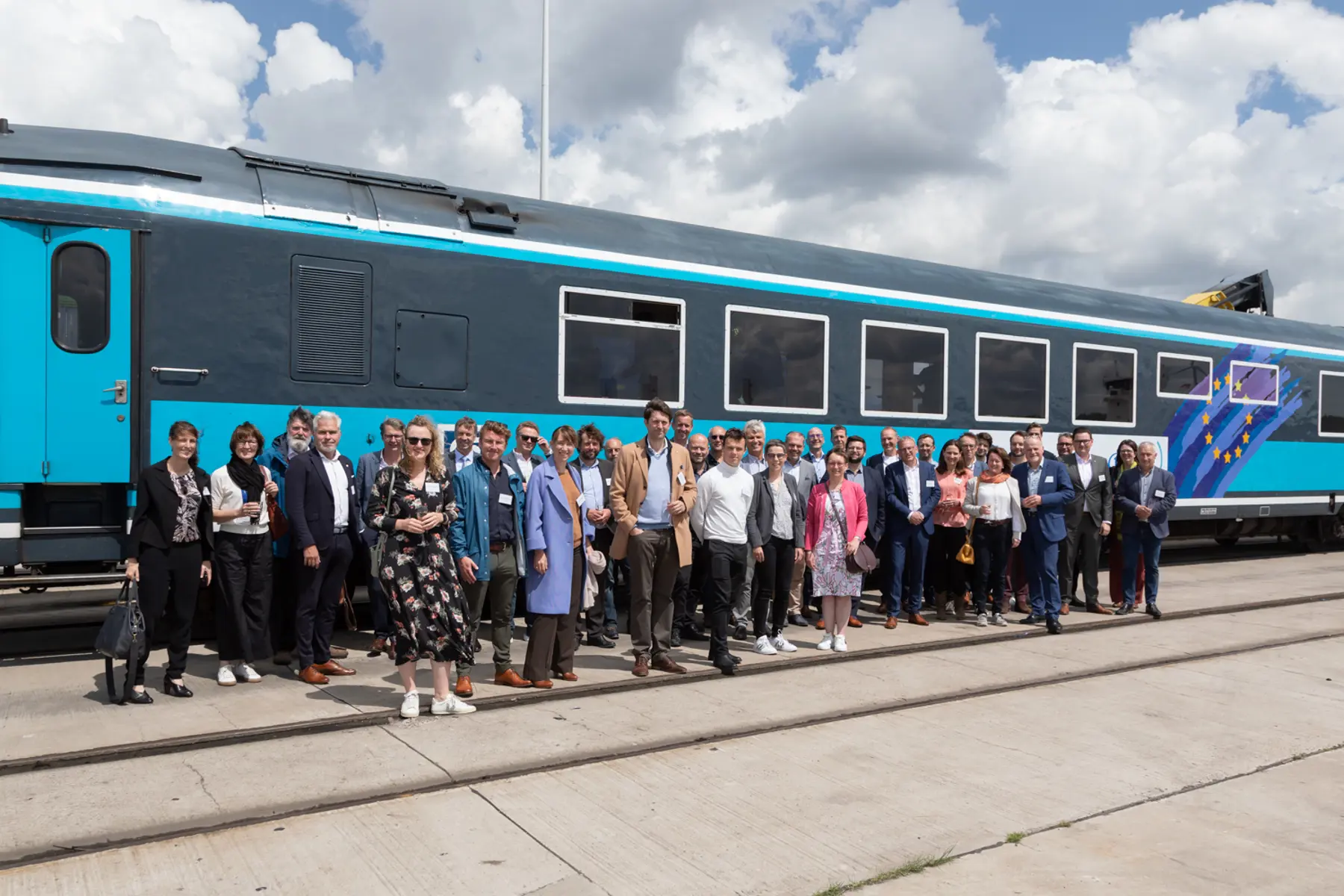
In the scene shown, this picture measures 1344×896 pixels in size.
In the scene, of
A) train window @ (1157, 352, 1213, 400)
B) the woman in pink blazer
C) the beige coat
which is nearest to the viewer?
the beige coat

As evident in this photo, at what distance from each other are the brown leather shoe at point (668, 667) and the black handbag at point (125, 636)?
3.25 m

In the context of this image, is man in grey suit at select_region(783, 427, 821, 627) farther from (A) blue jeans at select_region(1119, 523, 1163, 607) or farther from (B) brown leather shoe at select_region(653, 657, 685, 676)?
(A) blue jeans at select_region(1119, 523, 1163, 607)

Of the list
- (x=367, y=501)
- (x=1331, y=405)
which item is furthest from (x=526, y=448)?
(x=1331, y=405)

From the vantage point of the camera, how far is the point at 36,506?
22.1ft

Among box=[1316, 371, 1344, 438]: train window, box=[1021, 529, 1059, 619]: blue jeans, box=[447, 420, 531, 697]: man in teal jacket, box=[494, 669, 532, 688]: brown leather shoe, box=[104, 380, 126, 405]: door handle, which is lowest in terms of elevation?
box=[494, 669, 532, 688]: brown leather shoe

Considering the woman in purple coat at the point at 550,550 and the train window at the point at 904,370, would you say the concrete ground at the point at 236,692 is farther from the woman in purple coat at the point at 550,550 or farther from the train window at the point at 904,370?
the train window at the point at 904,370

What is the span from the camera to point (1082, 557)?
34.5 ft

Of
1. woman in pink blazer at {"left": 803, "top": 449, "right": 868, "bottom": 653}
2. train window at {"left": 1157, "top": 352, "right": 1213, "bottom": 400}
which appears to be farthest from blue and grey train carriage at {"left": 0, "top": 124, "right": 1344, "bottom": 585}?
woman in pink blazer at {"left": 803, "top": 449, "right": 868, "bottom": 653}

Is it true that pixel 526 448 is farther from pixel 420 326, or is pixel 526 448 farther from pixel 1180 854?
pixel 1180 854

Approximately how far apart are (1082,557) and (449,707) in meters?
7.06

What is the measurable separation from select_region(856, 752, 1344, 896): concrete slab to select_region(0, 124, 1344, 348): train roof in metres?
6.21

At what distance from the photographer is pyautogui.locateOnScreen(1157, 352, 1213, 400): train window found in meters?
13.2

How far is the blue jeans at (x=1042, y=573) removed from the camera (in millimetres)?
9336

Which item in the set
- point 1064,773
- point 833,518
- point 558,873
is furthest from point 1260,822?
point 833,518
